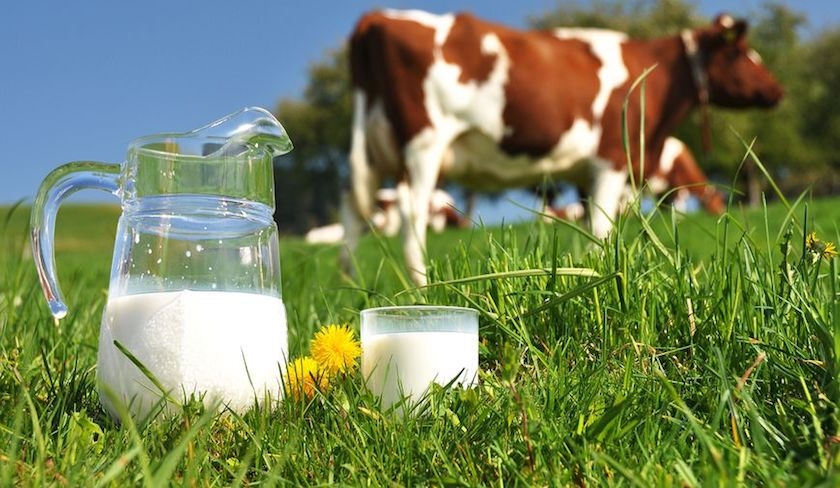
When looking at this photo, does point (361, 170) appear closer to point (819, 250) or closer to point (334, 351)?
point (334, 351)

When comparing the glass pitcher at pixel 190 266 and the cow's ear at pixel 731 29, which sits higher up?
the cow's ear at pixel 731 29

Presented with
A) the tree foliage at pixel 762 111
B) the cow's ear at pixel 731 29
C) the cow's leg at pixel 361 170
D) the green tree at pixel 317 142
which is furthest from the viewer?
the green tree at pixel 317 142

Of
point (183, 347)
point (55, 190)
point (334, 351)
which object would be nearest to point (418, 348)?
point (334, 351)

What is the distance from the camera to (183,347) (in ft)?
5.69

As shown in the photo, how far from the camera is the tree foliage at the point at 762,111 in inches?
1300

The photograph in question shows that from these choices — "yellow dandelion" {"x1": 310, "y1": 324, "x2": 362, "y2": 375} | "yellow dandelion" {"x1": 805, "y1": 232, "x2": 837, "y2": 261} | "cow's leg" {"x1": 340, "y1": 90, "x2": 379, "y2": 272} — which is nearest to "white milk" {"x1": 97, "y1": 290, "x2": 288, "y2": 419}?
"yellow dandelion" {"x1": 310, "y1": 324, "x2": 362, "y2": 375}

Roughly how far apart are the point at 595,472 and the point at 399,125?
4.83 m

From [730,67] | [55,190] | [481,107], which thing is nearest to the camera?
[55,190]

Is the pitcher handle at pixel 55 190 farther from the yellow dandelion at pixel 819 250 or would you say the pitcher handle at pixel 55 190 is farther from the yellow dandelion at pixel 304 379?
the yellow dandelion at pixel 819 250

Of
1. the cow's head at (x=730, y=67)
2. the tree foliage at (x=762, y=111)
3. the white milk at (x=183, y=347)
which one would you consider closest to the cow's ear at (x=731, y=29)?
the cow's head at (x=730, y=67)

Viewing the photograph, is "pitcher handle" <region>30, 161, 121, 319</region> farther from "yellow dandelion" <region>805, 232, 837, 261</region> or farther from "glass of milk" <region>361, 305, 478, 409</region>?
"yellow dandelion" <region>805, 232, 837, 261</region>

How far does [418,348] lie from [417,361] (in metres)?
0.03

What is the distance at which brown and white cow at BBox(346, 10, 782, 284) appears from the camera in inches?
240

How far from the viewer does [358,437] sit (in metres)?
1.64
